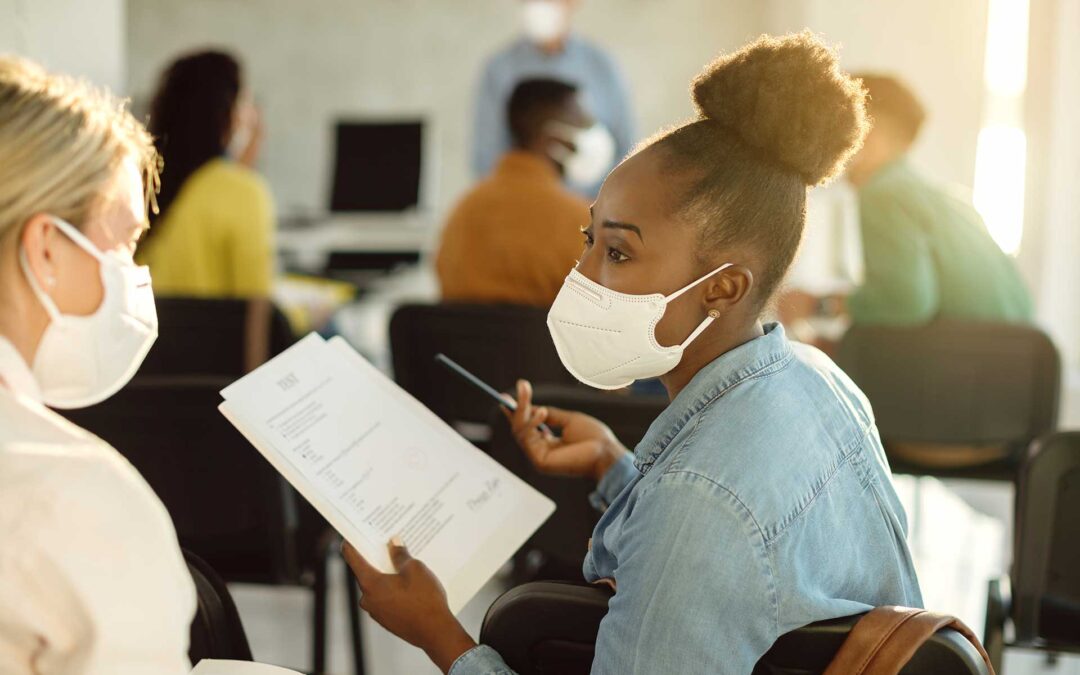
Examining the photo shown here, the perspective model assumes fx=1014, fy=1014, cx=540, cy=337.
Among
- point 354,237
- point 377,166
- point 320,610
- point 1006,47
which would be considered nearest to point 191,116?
point 320,610

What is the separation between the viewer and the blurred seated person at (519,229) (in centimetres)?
256

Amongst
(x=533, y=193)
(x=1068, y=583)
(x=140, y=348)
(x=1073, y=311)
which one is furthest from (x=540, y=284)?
(x=1073, y=311)

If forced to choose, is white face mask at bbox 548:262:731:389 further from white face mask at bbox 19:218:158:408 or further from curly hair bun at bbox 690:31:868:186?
white face mask at bbox 19:218:158:408

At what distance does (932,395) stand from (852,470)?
5.12 ft

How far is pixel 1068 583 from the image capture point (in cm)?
158

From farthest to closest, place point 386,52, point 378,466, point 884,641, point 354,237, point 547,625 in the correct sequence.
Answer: point 386,52 < point 354,237 < point 378,466 < point 547,625 < point 884,641

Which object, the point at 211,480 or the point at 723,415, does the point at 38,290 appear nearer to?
the point at 723,415

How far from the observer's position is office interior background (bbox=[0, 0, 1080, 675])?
2633 mm

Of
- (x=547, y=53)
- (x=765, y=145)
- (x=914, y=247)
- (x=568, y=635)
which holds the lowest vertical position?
(x=568, y=635)

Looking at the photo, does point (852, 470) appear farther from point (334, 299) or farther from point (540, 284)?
point (334, 299)

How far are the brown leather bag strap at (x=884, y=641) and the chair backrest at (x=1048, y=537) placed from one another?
0.79m

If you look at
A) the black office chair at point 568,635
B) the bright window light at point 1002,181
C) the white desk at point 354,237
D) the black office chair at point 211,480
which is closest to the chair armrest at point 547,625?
the black office chair at point 568,635

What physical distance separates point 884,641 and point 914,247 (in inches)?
78.6

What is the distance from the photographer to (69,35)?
1.74 m
